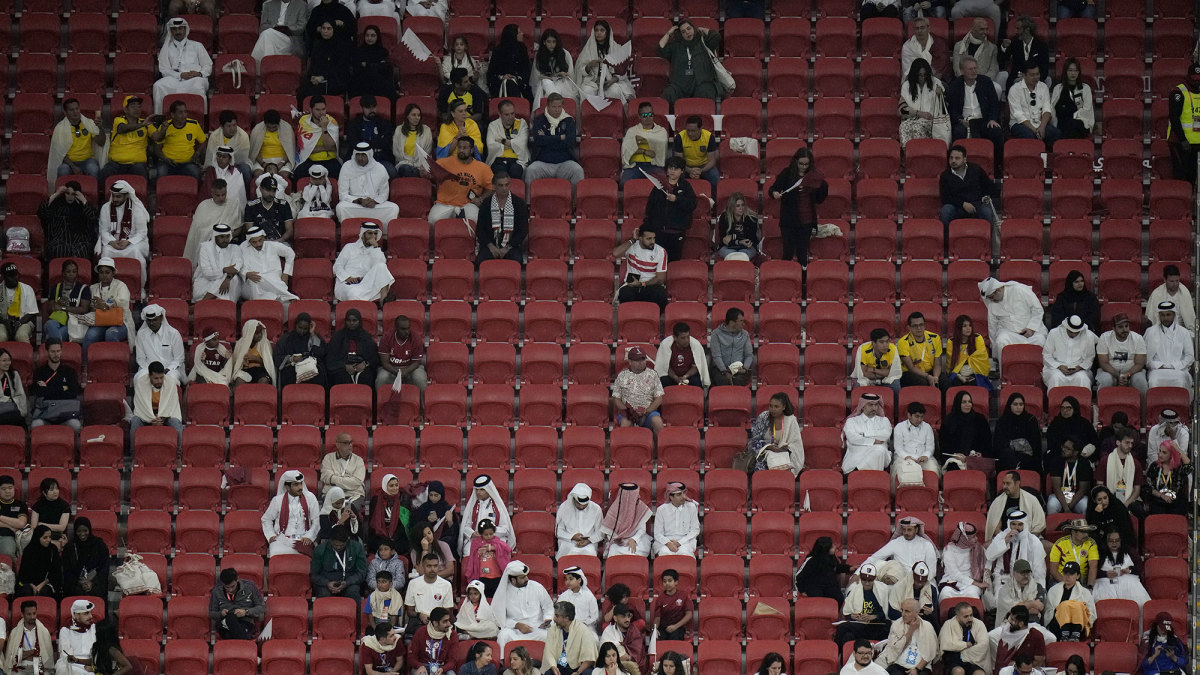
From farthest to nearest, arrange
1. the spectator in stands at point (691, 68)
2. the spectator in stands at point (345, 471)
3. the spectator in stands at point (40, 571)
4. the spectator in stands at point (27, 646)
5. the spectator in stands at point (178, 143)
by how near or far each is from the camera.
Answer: the spectator in stands at point (691, 68) → the spectator in stands at point (178, 143) → the spectator in stands at point (345, 471) → the spectator in stands at point (40, 571) → the spectator in stands at point (27, 646)

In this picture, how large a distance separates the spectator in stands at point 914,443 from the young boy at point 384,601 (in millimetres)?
5502

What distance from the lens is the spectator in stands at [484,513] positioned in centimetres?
2111

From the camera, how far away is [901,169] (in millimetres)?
25141

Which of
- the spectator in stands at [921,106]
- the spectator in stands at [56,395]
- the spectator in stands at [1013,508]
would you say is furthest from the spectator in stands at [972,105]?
the spectator in stands at [56,395]

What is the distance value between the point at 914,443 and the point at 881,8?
276 inches

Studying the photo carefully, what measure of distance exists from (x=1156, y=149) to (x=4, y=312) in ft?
45.6

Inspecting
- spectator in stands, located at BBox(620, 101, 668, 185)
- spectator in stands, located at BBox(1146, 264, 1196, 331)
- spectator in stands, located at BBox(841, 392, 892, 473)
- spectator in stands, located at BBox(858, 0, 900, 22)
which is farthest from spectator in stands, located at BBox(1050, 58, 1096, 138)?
spectator in stands, located at BBox(841, 392, 892, 473)

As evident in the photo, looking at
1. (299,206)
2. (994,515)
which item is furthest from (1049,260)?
(299,206)

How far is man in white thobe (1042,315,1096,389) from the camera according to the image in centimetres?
2253

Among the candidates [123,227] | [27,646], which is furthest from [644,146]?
[27,646]

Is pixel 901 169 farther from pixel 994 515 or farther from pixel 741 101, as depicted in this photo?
pixel 994 515

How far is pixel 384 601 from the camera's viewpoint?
20.4m

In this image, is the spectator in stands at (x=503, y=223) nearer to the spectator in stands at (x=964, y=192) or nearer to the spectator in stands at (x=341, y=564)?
the spectator in stands at (x=341, y=564)

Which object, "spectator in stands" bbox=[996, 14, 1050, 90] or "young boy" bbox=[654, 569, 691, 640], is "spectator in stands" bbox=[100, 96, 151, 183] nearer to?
"young boy" bbox=[654, 569, 691, 640]
